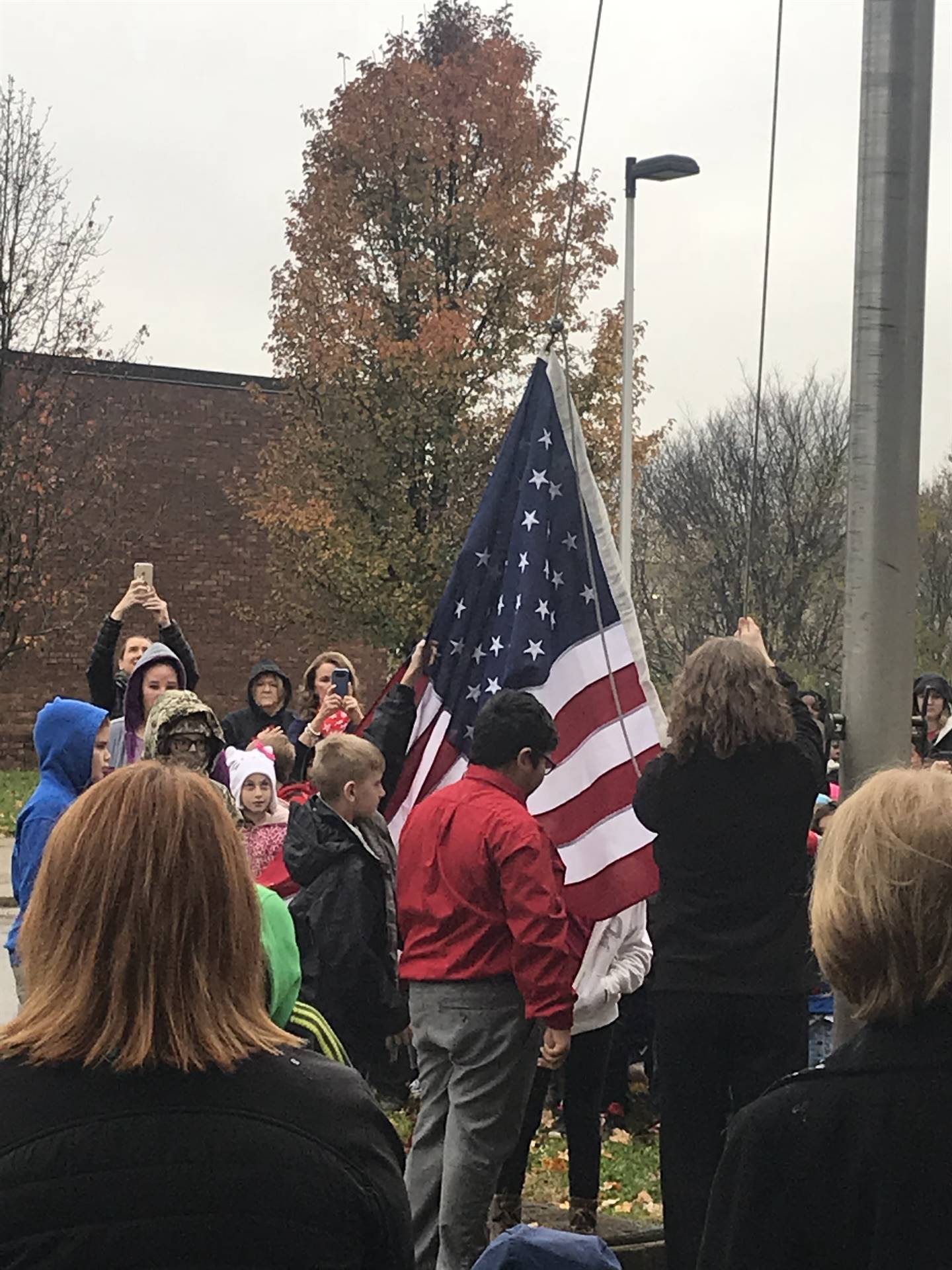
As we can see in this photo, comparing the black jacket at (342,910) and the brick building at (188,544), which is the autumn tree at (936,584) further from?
the black jacket at (342,910)

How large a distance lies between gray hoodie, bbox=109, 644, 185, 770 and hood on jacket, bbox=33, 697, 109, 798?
3.04 feet

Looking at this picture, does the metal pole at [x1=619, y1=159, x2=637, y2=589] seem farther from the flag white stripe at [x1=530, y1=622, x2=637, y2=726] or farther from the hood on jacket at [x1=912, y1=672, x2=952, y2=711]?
the flag white stripe at [x1=530, y1=622, x2=637, y2=726]

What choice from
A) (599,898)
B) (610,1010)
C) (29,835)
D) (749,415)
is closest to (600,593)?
(599,898)

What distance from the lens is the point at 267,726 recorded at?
872cm

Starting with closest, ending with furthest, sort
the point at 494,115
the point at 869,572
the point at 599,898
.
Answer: the point at 869,572
the point at 599,898
the point at 494,115

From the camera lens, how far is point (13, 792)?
22.7m

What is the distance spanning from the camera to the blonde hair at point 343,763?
17.4 ft

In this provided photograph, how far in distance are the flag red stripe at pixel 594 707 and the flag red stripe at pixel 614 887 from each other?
1.43 feet

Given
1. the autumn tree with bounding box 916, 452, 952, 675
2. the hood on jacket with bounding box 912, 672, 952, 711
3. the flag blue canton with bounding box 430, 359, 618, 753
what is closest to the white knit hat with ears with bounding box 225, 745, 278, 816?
the flag blue canton with bounding box 430, 359, 618, 753

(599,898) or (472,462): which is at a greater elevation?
(472,462)

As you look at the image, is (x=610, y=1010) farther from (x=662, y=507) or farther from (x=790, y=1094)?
(x=662, y=507)

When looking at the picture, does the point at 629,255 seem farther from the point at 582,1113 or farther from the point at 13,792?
the point at 13,792

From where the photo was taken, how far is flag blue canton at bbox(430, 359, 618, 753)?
536 centimetres

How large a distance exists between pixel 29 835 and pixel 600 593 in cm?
207
